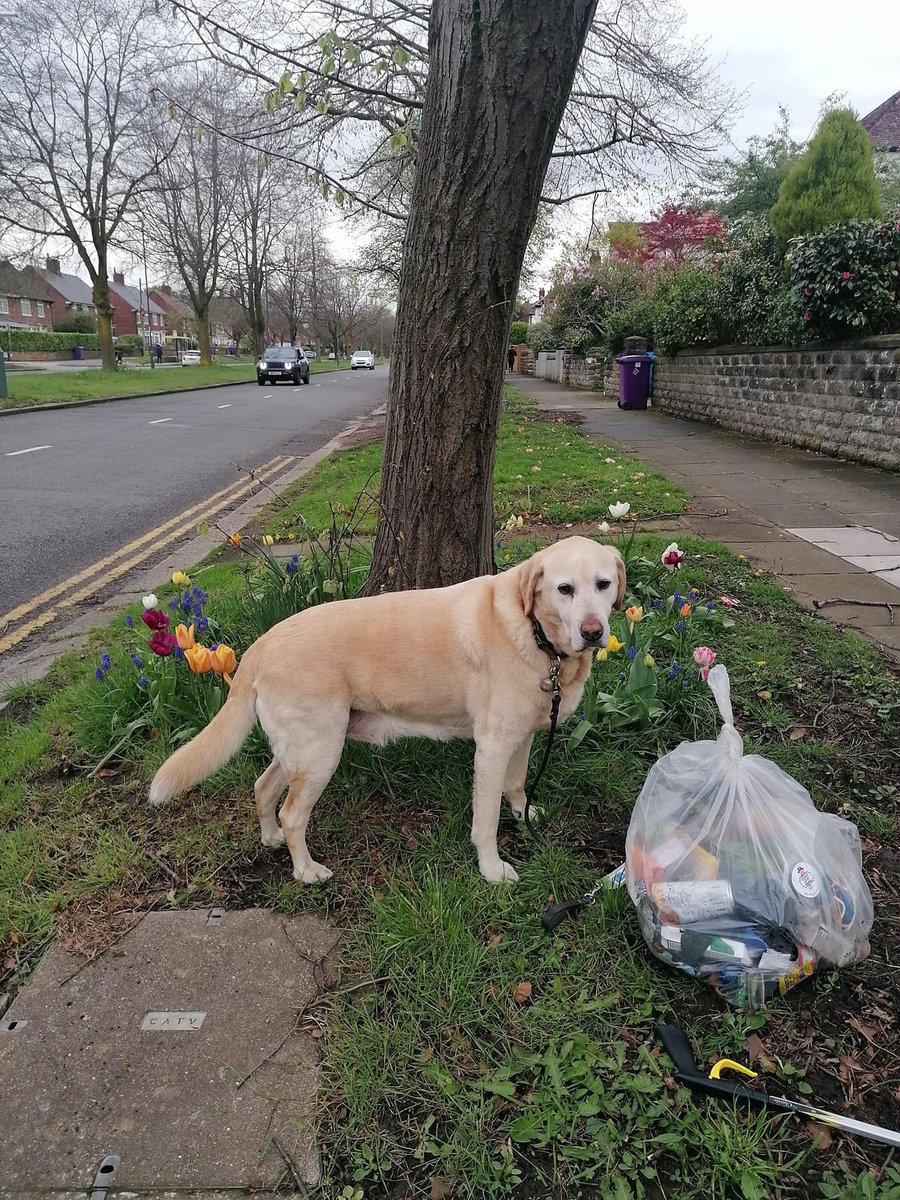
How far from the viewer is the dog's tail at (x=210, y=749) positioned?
7.80 ft

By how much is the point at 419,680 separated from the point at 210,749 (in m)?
0.74

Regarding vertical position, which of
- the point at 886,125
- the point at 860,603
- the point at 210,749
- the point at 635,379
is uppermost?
the point at 886,125

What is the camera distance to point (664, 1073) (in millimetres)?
1797

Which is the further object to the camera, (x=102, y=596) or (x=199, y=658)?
(x=102, y=596)

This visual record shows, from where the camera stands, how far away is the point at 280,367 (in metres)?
36.6

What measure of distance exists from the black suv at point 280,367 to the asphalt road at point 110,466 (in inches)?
616

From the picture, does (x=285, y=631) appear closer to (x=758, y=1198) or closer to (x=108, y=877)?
(x=108, y=877)

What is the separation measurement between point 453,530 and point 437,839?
147 cm

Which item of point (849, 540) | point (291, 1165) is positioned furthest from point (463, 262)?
point (849, 540)

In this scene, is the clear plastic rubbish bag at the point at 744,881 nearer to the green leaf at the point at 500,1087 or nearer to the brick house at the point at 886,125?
the green leaf at the point at 500,1087

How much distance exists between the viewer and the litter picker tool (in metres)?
1.64

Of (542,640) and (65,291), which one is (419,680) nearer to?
(542,640)

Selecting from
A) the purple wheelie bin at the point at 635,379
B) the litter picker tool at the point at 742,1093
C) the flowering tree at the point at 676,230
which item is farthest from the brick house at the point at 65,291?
the litter picker tool at the point at 742,1093

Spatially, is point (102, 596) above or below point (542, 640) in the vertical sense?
below
